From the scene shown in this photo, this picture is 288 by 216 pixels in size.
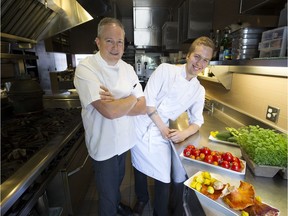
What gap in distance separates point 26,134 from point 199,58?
4.25 feet

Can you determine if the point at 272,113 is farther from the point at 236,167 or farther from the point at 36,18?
the point at 36,18

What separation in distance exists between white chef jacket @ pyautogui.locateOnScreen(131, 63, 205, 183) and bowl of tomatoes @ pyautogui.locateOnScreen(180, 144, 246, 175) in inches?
11.0

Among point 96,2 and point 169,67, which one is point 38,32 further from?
point 169,67

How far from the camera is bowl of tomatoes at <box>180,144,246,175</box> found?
89cm

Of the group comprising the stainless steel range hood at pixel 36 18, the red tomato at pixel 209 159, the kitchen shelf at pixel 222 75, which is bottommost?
the red tomato at pixel 209 159

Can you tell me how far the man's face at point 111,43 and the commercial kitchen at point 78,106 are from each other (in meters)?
→ 0.64

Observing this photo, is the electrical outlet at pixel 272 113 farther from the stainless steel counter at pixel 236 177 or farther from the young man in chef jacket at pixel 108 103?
the young man in chef jacket at pixel 108 103

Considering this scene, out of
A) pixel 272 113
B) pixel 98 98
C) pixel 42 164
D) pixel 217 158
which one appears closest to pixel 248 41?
pixel 272 113

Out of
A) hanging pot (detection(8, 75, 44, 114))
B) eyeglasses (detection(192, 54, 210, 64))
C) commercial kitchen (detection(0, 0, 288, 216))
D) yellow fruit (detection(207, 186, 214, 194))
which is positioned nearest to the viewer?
yellow fruit (detection(207, 186, 214, 194))

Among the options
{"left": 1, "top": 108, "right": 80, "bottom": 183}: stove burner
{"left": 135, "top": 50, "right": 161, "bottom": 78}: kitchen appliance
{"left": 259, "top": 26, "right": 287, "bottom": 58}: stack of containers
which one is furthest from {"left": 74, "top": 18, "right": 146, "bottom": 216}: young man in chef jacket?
{"left": 135, "top": 50, "right": 161, "bottom": 78}: kitchen appliance

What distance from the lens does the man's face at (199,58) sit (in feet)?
3.76

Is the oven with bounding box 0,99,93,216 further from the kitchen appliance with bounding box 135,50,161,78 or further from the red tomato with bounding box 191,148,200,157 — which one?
the kitchen appliance with bounding box 135,50,161,78

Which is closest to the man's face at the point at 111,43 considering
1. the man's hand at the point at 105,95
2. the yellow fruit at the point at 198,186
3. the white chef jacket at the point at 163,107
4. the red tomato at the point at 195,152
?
the man's hand at the point at 105,95

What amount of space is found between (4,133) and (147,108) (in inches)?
40.4
